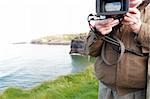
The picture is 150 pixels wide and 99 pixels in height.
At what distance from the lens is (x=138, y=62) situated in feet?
8.64

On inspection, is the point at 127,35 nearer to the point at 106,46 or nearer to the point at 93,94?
the point at 106,46

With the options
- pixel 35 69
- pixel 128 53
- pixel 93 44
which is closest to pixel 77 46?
pixel 35 69

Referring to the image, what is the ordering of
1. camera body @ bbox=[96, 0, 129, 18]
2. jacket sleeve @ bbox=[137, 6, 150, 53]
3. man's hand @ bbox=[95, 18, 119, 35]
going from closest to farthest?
camera body @ bbox=[96, 0, 129, 18] < man's hand @ bbox=[95, 18, 119, 35] < jacket sleeve @ bbox=[137, 6, 150, 53]

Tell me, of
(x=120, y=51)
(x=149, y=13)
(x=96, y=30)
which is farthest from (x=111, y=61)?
(x=149, y=13)

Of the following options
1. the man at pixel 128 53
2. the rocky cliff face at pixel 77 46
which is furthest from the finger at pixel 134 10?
the rocky cliff face at pixel 77 46

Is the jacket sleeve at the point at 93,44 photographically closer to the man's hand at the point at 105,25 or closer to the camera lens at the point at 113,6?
the man's hand at the point at 105,25

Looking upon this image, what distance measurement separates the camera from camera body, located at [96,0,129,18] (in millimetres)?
2359

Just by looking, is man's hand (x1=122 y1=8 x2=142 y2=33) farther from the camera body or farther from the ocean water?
the ocean water

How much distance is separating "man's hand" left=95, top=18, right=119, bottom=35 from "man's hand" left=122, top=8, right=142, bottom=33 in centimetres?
7

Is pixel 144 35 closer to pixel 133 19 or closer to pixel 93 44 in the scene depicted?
pixel 133 19

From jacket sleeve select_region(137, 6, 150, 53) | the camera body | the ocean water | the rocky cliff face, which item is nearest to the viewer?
the camera body

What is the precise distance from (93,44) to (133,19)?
0.43 m

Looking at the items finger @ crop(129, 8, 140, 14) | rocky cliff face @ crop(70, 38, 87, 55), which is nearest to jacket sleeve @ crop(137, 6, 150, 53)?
finger @ crop(129, 8, 140, 14)

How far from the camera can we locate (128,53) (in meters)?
2.63
